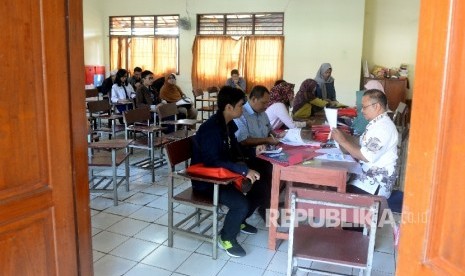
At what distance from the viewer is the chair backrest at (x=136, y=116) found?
4.28 m

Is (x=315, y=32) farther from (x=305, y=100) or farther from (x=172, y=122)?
(x=172, y=122)

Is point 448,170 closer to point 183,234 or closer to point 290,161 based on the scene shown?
point 290,161

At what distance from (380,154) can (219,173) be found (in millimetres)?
992

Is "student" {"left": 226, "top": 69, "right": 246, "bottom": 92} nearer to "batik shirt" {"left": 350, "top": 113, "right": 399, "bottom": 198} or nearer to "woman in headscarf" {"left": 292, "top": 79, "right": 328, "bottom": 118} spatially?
"woman in headscarf" {"left": 292, "top": 79, "right": 328, "bottom": 118}

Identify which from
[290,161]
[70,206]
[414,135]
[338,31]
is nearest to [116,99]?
A: [338,31]

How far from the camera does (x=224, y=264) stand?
2.54 meters

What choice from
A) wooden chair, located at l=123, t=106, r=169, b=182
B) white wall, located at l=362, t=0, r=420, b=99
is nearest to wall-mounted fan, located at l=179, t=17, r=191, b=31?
white wall, located at l=362, t=0, r=420, b=99

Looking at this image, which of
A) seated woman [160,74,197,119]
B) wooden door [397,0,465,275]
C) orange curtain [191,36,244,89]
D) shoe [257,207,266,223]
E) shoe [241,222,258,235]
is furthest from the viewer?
orange curtain [191,36,244,89]

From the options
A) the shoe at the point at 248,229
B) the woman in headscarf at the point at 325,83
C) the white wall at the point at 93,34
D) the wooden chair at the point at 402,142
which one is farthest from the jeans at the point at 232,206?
the white wall at the point at 93,34

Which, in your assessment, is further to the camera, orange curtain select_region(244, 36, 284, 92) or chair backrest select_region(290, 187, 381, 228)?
orange curtain select_region(244, 36, 284, 92)

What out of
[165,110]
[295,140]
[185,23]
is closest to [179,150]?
[295,140]

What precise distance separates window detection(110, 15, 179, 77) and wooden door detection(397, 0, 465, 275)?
27.3 ft

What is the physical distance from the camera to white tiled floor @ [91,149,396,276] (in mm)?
2469


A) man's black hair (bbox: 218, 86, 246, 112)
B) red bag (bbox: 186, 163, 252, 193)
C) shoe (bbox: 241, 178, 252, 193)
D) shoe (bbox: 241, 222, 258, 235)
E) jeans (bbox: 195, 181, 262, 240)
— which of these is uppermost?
man's black hair (bbox: 218, 86, 246, 112)
